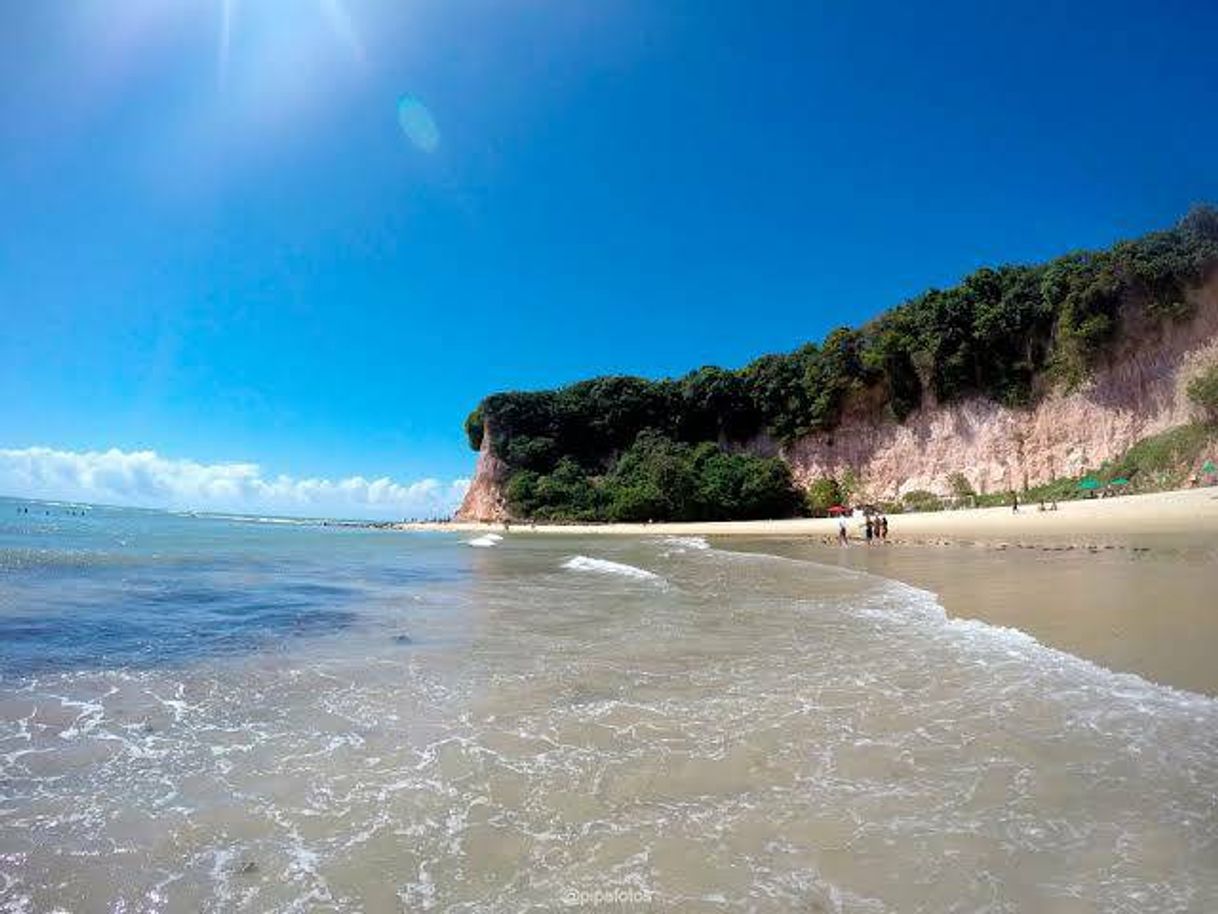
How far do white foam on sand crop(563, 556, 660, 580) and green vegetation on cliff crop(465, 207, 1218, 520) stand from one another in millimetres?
32996

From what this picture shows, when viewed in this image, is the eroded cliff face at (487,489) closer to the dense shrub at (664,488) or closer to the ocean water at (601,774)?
the dense shrub at (664,488)

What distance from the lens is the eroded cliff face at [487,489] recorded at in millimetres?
69188

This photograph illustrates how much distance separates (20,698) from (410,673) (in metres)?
3.51

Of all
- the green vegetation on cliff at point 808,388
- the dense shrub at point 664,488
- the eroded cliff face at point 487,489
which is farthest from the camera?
the eroded cliff face at point 487,489

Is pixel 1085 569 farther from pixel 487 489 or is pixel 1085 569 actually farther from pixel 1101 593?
pixel 487 489

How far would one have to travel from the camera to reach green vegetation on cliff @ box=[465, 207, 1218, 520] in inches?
1593

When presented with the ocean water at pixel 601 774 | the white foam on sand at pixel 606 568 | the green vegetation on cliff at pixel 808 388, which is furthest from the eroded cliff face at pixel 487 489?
the ocean water at pixel 601 774

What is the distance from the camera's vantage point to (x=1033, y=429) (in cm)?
4378

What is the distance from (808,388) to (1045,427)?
17.9 meters

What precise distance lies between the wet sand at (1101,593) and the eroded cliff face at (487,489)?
50.4 m

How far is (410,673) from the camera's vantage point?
753cm

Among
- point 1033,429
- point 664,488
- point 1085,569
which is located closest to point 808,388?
point 664,488

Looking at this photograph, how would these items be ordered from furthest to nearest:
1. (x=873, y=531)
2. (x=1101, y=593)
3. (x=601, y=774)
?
(x=873, y=531), (x=1101, y=593), (x=601, y=774)

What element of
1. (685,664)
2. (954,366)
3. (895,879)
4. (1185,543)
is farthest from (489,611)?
(954,366)
